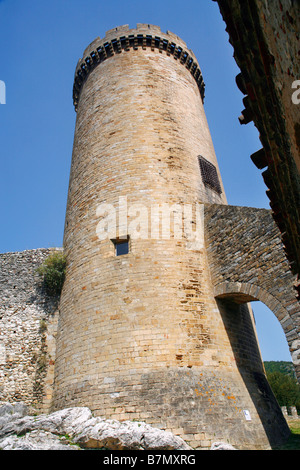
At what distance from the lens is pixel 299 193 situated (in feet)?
8.39

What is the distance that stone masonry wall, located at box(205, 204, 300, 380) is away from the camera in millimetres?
6661

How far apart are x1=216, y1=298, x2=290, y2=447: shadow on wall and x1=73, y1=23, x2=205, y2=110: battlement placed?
9.58m

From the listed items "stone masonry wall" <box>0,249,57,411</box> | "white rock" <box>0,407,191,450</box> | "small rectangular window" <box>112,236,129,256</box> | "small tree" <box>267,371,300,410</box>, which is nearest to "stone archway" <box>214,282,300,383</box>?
"small rectangular window" <box>112,236,129,256</box>

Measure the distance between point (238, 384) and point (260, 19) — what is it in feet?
23.8

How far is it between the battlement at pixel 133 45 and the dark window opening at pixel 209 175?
467cm

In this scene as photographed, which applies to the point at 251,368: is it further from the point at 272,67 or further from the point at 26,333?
the point at 272,67

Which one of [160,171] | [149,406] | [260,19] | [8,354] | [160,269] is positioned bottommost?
[149,406]

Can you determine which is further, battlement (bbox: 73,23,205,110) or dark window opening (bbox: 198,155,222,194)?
battlement (bbox: 73,23,205,110)

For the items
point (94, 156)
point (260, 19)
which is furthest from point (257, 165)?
point (94, 156)

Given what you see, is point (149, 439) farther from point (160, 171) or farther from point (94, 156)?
point (94, 156)

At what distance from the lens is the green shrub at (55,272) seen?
407 inches

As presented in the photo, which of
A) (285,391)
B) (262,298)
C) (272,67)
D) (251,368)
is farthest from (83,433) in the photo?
(285,391)

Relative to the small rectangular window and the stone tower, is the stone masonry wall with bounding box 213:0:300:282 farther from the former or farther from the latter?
the small rectangular window

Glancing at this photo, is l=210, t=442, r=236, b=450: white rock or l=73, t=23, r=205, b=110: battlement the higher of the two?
l=73, t=23, r=205, b=110: battlement
